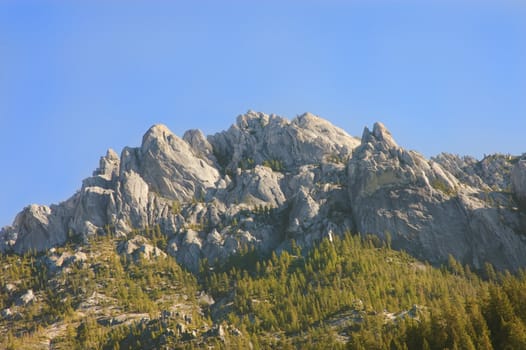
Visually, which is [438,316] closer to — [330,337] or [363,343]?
[363,343]

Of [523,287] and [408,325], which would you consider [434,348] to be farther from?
[523,287]

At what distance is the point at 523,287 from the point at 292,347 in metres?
64.5

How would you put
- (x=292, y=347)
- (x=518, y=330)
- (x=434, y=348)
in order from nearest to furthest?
(x=518, y=330) → (x=434, y=348) → (x=292, y=347)

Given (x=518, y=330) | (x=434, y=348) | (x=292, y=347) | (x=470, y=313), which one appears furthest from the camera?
(x=292, y=347)

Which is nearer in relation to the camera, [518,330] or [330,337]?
[518,330]

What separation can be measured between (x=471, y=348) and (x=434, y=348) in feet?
44.3

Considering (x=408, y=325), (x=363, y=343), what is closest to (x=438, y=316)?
(x=408, y=325)

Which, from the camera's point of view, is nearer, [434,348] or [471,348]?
[471,348]

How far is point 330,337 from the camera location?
197m

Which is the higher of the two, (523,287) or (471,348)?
(523,287)

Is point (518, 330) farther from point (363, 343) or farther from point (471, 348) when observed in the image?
A: point (363, 343)

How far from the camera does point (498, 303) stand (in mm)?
161250

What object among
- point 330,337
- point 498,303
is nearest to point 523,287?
point 498,303

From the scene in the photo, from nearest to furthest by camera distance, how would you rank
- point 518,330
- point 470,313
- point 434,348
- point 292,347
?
point 518,330, point 434,348, point 470,313, point 292,347
